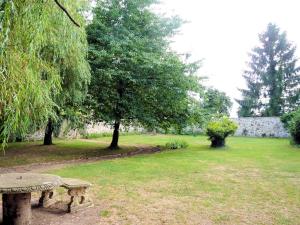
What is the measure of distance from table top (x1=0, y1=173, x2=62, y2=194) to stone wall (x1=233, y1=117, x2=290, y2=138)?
24.4 m

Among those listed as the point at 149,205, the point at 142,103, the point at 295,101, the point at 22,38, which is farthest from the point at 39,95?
the point at 295,101

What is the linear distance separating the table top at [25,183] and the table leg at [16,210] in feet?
0.70

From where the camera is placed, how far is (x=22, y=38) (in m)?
4.70

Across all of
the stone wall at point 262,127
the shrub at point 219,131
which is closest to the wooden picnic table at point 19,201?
the shrub at point 219,131

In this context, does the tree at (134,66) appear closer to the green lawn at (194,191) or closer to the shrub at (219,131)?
the shrub at (219,131)

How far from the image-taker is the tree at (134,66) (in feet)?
42.5

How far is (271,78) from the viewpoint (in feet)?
108

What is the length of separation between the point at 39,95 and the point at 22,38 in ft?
4.61

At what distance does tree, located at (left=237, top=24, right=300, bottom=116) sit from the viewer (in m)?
31.9

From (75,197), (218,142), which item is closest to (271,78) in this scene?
(218,142)

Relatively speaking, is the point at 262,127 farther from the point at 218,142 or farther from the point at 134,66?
the point at 134,66

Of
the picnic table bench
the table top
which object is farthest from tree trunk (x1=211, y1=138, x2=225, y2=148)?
the table top

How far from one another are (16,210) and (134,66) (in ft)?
30.8

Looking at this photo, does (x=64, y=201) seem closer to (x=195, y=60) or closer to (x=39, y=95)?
(x=39, y=95)
